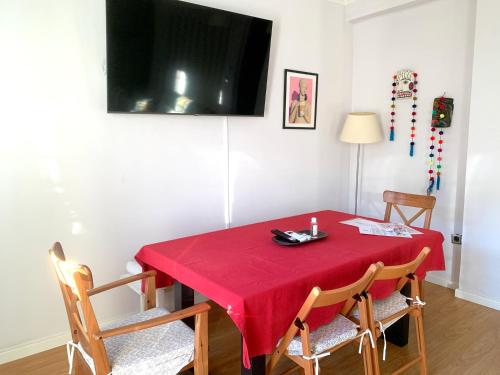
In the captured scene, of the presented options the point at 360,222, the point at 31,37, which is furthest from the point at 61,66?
the point at 360,222

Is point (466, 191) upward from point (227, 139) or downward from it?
downward

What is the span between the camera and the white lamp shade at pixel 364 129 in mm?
3486

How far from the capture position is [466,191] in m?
3.02

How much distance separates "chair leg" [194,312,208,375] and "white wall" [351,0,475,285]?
2.55 meters

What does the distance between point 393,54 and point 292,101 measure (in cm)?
107

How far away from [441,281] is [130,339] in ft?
9.11

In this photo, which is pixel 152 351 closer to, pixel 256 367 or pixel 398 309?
pixel 256 367

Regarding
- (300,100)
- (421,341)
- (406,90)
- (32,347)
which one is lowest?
(32,347)

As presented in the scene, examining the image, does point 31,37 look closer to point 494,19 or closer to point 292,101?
point 292,101

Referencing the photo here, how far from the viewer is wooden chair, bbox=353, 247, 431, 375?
1.77 meters

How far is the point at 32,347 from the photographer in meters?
2.34

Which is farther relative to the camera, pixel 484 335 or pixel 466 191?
pixel 466 191

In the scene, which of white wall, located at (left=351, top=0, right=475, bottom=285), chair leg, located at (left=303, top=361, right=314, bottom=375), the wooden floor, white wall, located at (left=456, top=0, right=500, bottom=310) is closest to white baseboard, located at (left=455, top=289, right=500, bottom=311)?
white wall, located at (left=456, top=0, right=500, bottom=310)

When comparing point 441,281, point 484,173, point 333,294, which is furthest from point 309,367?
point 441,281
